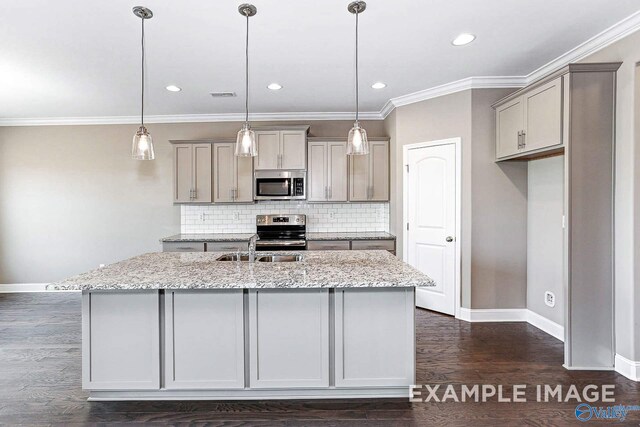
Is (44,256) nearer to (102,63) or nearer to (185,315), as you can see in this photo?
(102,63)

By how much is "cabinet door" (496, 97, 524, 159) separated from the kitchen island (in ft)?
6.52

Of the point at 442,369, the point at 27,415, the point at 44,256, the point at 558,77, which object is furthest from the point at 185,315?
the point at 44,256

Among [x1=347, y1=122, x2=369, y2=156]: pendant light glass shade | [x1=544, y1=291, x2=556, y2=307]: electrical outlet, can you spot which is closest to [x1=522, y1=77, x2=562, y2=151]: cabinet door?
[x1=544, y1=291, x2=556, y2=307]: electrical outlet

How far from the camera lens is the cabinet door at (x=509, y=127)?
3.15m

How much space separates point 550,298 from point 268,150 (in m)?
3.74

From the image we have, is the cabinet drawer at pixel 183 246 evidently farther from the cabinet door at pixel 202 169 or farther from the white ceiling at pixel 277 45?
the white ceiling at pixel 277 45

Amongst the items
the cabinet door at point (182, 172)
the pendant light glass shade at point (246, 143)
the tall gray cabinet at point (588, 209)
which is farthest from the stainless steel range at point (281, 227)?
the tall gray cabinet at point (588, 209)

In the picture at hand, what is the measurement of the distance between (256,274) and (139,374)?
1.04 metres

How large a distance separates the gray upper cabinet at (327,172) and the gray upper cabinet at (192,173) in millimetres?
1444

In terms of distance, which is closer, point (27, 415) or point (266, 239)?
point (27, 415)

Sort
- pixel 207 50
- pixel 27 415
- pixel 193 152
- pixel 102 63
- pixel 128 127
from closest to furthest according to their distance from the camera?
pixel 27 415, pixel 207 50, pixel 102 63, pixel 193 152, pixel 128 127

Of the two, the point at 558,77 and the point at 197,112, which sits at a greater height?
the point at 197,112

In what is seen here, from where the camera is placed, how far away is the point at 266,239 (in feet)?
15.7

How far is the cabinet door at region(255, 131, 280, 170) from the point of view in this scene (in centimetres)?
460
